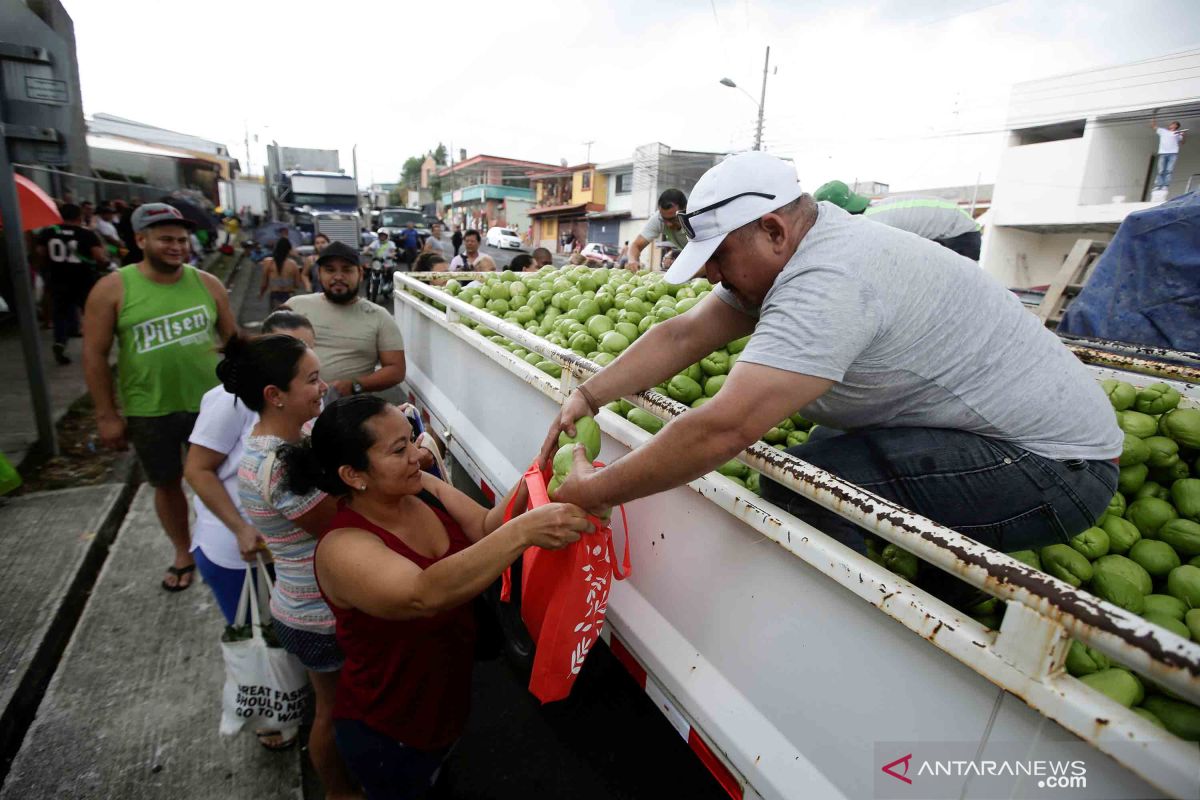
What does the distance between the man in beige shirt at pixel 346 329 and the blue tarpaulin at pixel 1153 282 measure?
5026mm

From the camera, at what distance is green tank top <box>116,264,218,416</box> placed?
143 inches

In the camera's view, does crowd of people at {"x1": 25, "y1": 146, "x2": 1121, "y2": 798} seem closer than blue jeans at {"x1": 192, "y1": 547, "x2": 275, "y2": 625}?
Yes

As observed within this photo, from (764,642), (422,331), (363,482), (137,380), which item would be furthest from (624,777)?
(422,331)

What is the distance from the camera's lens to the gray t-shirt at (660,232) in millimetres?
5773

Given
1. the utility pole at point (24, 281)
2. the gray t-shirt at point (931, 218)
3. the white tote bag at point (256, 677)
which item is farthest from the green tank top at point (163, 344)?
the gray t-shirt at point (931, 218)

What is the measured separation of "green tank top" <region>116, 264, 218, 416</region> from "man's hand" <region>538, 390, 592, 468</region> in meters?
2.65

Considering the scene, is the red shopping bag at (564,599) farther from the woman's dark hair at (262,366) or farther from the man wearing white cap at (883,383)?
the woman's dark hair at (262,366)

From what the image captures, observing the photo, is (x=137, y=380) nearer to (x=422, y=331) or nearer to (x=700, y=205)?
(x=422, y=331)

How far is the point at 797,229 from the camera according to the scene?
1836 mm

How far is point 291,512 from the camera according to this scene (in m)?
2.28

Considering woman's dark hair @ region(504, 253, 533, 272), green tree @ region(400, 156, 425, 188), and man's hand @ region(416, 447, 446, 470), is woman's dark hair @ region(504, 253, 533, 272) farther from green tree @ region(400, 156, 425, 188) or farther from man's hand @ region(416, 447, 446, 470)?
green tree @ region(400, 156, 425, 188)

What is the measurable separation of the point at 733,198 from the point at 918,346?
662 millimetres

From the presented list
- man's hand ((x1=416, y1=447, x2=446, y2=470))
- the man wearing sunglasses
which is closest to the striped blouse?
man's hand ((x1=416, y1=447, x2=446, y2=470))

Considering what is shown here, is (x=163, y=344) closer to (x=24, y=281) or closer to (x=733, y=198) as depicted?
(x=24, y=281)
